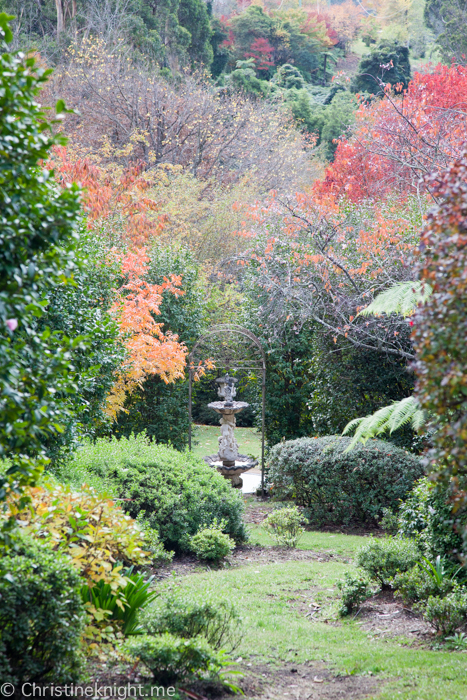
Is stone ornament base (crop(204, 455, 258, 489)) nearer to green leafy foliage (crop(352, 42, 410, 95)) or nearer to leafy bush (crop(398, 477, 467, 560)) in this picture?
leafy bush (crop(398, 477, 467, 560))

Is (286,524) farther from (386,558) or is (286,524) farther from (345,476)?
(386,558)

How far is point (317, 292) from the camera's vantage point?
9109 mm

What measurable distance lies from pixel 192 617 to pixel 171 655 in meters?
0.37

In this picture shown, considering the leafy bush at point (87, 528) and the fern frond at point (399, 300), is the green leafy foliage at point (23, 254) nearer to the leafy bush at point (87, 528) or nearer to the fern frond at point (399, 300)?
the leafy bush at point (87, 528)

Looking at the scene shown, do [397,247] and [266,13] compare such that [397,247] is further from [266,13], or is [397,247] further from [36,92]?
[266,13]

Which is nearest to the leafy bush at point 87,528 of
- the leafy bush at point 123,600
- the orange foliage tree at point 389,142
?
the leafy bush at point 123,600

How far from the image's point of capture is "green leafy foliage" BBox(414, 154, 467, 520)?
2.13 metres

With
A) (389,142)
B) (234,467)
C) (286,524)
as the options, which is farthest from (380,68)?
(286,524)

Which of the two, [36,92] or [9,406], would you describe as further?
[36,92]

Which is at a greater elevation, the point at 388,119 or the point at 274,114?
the point at 274,114

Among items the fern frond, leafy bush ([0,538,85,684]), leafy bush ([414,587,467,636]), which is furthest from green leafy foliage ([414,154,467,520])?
the fern frond

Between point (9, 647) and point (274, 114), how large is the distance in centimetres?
2357

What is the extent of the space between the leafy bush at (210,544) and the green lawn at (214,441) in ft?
19.9

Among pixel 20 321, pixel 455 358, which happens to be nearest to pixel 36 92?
pixel 20 321
